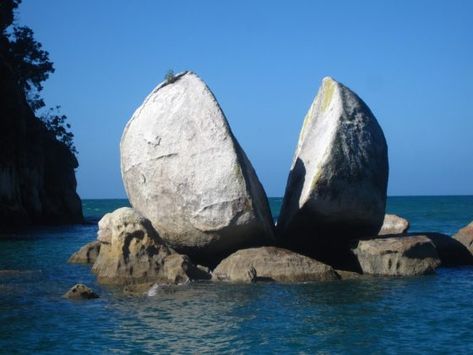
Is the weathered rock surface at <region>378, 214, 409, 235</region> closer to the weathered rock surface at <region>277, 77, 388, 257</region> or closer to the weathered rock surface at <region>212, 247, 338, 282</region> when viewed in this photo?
the weathered rock surface at <region>277, 77, 388, 257</region>

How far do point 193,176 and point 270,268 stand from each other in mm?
2930

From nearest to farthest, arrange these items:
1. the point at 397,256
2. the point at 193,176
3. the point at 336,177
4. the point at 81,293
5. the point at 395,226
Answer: the point at 81,293 → the point at 193,176 → the point at 397,256 → the point at 336,177 → the point at 395,226

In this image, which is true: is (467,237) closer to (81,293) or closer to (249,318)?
(249,318)

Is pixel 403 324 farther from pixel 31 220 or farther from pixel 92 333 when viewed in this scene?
pixel 31 220

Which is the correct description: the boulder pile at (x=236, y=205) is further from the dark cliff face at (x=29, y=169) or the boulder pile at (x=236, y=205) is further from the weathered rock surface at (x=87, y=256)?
the dark cliff face at (x=29, y=169)

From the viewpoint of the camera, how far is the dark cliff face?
4491 cm

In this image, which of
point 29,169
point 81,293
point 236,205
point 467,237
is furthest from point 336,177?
point 29,169

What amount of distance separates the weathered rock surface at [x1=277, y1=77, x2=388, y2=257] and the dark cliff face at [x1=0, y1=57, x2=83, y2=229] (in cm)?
2824

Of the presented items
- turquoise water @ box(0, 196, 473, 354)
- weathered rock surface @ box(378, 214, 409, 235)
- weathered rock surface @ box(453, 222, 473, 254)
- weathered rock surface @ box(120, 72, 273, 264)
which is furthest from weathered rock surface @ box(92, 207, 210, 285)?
weathered rock surface @ box(378, 214, 409, 235)

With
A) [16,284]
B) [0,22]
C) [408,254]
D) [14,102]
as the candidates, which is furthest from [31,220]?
[408,254]

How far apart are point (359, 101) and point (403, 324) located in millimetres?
8476

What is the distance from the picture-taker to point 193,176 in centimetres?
1788

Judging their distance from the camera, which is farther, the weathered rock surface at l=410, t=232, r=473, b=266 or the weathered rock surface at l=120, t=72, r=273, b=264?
the weathered rock surface at l=410, t=232, r=473, b=266

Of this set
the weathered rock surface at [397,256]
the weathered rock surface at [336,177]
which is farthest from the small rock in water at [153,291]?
the weathered rock surface at [397,256]
